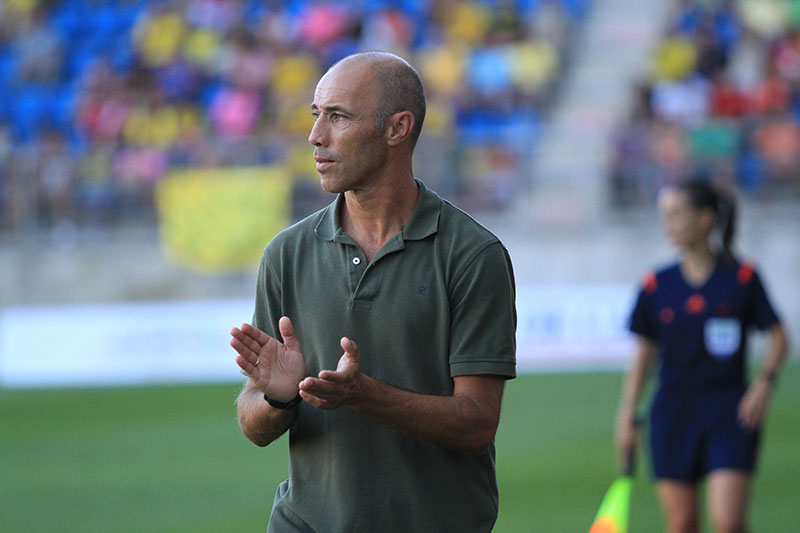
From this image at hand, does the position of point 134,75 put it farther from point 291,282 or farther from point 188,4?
point 291,282

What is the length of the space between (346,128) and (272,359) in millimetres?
676

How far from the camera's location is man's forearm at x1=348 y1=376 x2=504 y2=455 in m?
3.20

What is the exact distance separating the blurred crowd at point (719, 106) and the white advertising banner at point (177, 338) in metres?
1.89

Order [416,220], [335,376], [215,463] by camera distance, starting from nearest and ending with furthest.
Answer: [335,376], [416,220], [215,463]

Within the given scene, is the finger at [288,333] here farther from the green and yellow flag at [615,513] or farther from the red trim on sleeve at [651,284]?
the red trim on sleeve at [651,284]

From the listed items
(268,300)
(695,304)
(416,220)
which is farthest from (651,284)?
(268,300)

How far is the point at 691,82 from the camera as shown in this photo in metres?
18.4

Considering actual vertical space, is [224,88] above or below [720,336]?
above

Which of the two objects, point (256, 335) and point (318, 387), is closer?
point (318, 387)

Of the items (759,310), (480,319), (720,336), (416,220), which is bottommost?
(720,336)

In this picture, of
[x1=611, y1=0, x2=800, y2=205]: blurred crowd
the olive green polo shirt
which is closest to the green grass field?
[x1=611, y1=0, x2=800, y2=205]: blurred crowd

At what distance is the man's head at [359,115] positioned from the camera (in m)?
3.41

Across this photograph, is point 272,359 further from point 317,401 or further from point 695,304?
point 695,304

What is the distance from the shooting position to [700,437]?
6258 mm
